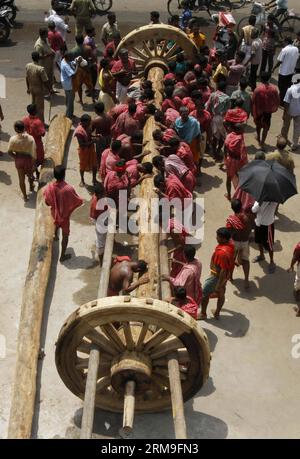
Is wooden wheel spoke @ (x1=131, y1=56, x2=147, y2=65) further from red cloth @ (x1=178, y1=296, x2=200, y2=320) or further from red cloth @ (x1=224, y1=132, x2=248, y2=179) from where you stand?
red cloth @ (x1=178, y1=296, x2=200, y2=320)

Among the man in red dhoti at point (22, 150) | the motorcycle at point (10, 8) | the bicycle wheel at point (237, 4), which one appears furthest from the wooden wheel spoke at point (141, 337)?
the bicycle wheel at point (237, 4)

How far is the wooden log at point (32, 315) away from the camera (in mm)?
6796

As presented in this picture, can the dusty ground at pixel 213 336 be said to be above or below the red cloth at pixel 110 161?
below

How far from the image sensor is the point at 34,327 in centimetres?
781

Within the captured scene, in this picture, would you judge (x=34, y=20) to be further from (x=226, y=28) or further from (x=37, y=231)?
(x=37, y=231)

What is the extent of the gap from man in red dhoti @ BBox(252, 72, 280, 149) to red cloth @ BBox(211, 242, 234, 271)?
184 inches

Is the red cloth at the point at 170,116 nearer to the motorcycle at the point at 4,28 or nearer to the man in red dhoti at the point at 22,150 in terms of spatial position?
the man in red dhoti at the point at 22,150

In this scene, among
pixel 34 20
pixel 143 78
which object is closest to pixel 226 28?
Answer: pixel 143 78

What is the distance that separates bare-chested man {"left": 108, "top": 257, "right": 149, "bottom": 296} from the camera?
714 cm

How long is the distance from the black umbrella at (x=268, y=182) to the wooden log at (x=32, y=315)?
3.05 m

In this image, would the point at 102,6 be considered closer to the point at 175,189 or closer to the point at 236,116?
the point at 236,116

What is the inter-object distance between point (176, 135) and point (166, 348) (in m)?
4.85

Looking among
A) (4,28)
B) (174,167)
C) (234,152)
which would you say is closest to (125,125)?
(174,167)

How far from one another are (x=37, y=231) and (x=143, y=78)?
470 cm
